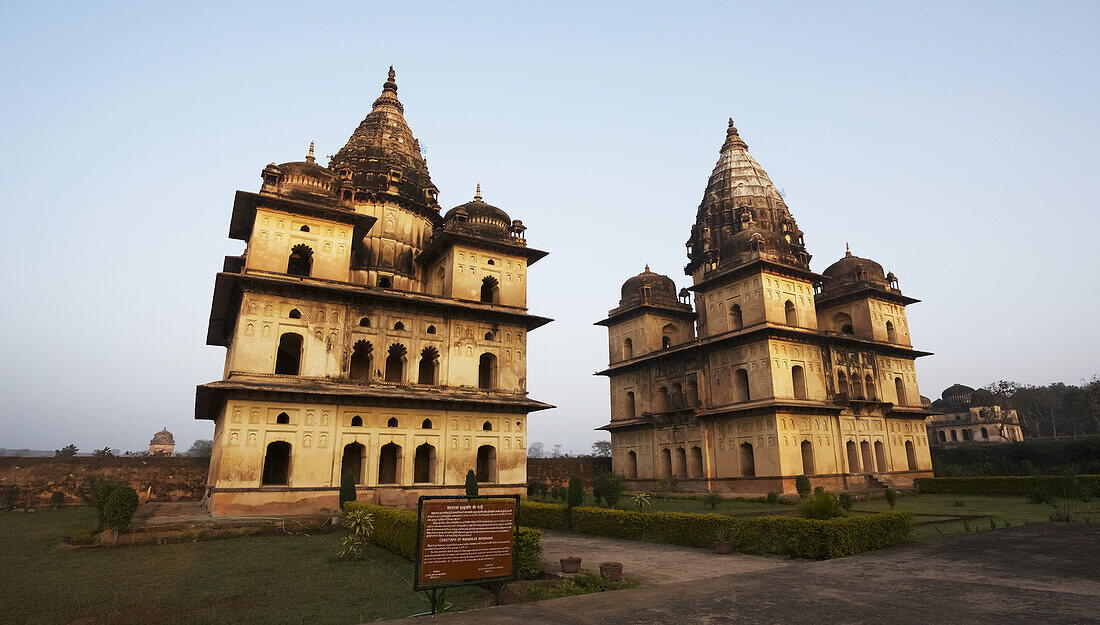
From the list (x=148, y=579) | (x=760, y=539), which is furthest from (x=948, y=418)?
(x=148, y=579)

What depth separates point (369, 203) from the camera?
30484mm

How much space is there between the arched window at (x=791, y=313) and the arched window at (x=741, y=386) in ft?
12.8

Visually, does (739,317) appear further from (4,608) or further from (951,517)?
(4,608)

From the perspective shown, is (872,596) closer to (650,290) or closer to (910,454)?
(650,290)

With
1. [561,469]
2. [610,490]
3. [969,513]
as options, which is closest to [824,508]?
[610,490]

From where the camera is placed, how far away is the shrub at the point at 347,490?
1984 cm

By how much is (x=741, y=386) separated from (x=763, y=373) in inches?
95.4

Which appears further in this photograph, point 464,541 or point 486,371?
point 486,371

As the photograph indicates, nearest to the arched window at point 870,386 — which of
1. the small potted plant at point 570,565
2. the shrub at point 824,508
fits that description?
the shrub at point 824,508

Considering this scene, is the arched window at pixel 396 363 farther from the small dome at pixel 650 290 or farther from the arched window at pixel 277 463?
the small dome at pixel 650 290

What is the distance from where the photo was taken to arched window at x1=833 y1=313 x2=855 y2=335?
3822 cm

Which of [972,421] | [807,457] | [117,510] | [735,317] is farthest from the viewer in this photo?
[972,421]

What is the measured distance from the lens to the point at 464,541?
24.7 ft

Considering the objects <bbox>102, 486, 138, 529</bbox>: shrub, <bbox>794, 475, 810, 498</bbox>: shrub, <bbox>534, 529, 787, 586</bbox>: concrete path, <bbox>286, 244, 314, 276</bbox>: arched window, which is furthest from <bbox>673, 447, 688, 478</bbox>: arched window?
<bbox>102, 486, 138, 529</bbox>: shrub
